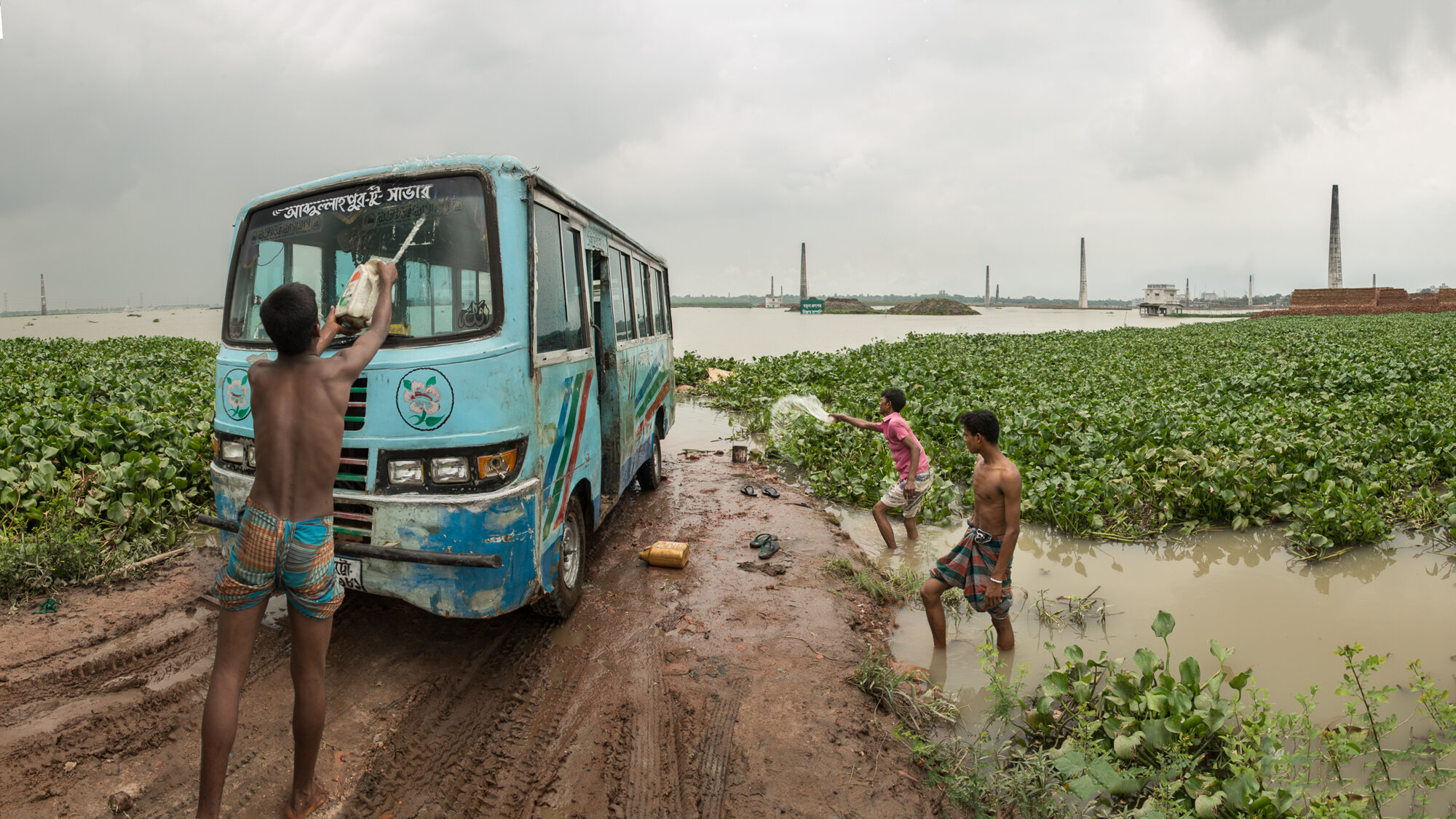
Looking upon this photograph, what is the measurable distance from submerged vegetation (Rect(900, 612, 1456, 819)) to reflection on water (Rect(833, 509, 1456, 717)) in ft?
1.92

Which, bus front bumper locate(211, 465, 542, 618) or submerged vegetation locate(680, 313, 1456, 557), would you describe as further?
submerged vegetation locate(680, 313, 1456, 557)

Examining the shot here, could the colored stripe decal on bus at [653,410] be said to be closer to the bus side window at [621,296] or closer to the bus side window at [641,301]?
the bus side window at [641,301]

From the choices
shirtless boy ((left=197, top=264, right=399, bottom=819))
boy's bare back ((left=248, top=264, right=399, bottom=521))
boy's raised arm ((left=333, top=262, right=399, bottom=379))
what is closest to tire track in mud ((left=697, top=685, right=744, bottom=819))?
shirtless boy ((left=197, top=264, right=399, bottom=819))

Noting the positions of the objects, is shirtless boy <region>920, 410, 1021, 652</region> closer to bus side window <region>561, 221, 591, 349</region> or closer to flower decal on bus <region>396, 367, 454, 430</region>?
bus side window <region>561, 221, 591, 349</region>

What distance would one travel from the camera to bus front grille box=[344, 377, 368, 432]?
361 centimetres

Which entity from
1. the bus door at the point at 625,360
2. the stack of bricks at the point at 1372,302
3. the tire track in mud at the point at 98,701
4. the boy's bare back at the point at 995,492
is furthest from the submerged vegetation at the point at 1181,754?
the stack of bricks at the point at 1372,302

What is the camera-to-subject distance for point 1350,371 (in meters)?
13.4

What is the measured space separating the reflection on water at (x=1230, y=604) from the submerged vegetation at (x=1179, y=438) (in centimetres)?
29

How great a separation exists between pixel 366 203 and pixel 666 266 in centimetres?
577

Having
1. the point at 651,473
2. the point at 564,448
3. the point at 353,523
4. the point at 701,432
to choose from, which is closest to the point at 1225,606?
the point at 564,448

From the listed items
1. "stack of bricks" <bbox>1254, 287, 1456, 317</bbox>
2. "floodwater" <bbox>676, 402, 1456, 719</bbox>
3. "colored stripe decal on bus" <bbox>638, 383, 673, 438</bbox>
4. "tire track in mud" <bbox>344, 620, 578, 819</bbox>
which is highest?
"stack of bricks" <bbox>1254, 287, 1456, 317</bbox>

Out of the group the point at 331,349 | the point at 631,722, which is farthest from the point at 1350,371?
the point at 331,349

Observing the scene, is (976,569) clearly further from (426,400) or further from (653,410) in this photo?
(653,410)

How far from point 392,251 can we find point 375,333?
1.22 m
